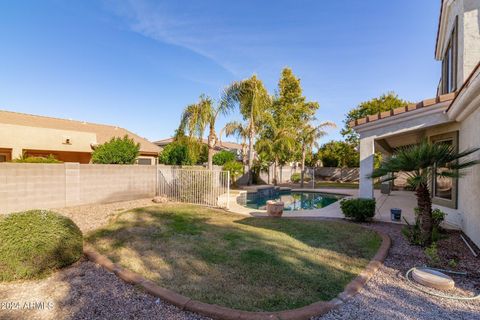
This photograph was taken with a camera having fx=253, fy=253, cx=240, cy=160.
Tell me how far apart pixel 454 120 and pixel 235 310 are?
899 cm

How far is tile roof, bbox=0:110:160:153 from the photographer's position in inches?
777

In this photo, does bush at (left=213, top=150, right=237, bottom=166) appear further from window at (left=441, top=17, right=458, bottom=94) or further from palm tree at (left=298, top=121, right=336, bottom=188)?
window at (left=441, top=17, right=458, bottom=94)

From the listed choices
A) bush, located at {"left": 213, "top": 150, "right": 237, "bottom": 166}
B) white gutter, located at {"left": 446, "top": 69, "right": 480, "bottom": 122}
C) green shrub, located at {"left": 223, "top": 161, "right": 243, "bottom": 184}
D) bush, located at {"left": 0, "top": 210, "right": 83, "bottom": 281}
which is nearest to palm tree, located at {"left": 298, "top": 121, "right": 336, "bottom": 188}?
green shrub, located at {"left": 223, "top": 161, "right": 243, "bottom": 184}

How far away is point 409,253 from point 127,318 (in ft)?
19.2

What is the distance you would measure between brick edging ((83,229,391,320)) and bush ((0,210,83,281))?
800 mm

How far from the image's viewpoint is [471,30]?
862 centimetres

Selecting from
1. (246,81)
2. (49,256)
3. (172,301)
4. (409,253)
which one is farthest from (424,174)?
(246,81)

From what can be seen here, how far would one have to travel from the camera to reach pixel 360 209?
898cm

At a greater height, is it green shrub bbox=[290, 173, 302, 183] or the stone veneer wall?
the stone veneer wall

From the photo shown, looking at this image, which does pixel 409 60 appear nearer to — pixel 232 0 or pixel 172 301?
pixel 232 0

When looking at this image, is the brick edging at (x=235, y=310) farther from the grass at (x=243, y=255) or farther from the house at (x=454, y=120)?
the house at (x=454, y=120)

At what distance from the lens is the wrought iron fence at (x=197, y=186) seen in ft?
41.2

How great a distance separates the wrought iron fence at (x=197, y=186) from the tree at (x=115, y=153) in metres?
2.75

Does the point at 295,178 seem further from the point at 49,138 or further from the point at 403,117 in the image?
the point at 49,138
